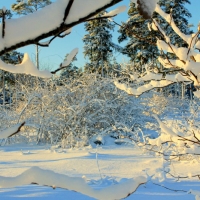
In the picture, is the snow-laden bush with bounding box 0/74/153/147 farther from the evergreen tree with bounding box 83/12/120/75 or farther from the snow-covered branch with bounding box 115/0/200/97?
the evergreen tree with bounding box 83/12/120/75

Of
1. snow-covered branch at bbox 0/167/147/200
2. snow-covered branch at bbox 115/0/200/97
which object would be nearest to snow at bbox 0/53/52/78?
snow-covered branch at bbox 0/167/147/200

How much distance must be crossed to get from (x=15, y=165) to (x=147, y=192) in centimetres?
273

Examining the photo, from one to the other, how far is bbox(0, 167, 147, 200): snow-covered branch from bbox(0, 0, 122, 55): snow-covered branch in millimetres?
238

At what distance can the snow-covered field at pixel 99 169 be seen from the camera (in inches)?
135

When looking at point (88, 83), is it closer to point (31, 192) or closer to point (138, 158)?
point (138, 158)

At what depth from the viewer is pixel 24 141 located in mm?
8984

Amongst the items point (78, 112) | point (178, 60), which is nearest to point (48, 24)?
point (178, 60)

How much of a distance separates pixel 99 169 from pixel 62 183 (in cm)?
438

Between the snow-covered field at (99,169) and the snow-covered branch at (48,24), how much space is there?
259 cm

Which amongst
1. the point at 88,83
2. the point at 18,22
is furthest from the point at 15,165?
the point at 18,22

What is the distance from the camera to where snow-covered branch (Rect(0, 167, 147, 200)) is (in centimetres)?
58

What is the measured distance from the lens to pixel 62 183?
0.59 meters

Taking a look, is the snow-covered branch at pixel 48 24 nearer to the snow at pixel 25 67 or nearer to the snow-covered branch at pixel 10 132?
the snow at pixel 25 67

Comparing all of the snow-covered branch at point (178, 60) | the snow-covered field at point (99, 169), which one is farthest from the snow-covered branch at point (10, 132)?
the snow-covered field at point (99, 169)
